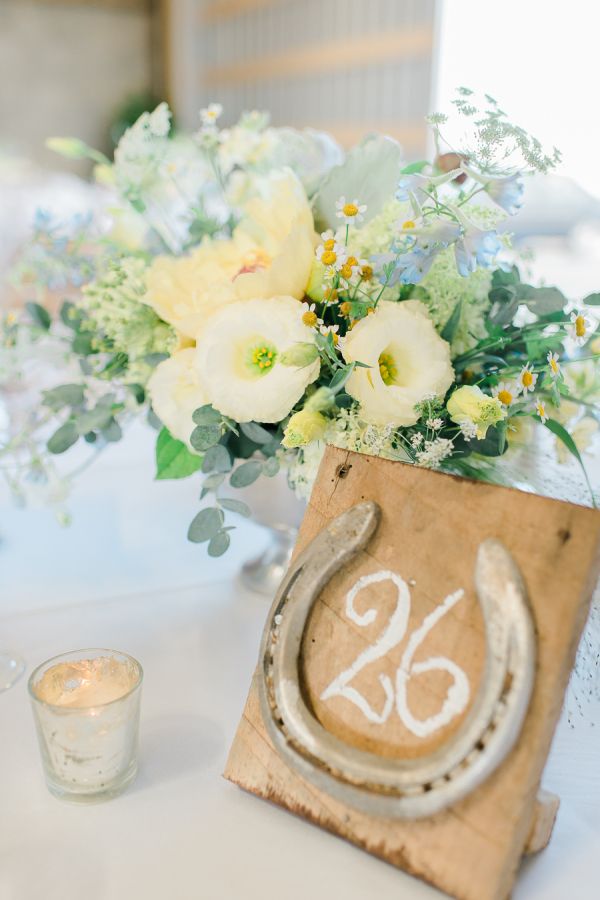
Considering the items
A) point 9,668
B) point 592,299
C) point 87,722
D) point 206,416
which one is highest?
point 592,299

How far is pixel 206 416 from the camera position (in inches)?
26.0

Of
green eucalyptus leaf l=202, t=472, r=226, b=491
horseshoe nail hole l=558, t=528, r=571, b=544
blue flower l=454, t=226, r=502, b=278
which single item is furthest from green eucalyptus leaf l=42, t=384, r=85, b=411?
horseshoe nail hole l=558, t=528, r=571, b=544

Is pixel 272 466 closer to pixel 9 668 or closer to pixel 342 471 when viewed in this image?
pixel 342 471

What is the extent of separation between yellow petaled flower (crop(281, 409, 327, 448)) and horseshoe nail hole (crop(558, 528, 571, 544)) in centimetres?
20

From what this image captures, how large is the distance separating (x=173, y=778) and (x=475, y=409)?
344mm

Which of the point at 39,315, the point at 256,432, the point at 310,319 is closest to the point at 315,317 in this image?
the point at 310,319

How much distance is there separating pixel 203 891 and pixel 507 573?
0.87 feet

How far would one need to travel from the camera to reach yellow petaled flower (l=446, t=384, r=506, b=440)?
0.57 metres

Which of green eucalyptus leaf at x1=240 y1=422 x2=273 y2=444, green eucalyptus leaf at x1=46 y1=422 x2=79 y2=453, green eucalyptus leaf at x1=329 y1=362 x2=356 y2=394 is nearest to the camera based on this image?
green eucalyptus leaf at x1=329 y1=362 x2=356 y2=394

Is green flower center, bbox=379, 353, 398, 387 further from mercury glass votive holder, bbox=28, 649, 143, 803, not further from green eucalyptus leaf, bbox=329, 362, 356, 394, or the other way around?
mercury glass votive holder, bbox=28, 649, 143, 803

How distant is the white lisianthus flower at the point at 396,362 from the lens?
0.60 meters

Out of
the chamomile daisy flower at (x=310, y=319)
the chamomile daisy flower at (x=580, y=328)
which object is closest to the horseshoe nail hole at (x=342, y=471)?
the chamomile daisy flower at (x=310, y=319)

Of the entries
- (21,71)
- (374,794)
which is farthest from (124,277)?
(21,71)

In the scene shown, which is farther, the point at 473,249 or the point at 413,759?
the point at 473,249
